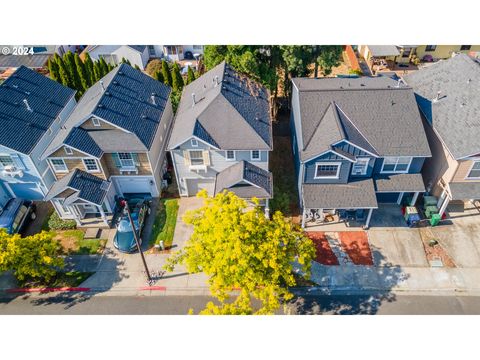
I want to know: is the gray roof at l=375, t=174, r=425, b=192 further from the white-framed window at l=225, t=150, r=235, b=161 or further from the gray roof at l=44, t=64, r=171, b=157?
the gray roof at l=44, t=64, r=171, b=157

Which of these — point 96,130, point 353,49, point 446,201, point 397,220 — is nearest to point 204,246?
point 96,130

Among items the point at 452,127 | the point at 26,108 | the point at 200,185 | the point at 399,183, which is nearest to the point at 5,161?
the point at 26,108

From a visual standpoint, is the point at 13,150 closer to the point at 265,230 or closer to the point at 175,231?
the point at 175,231

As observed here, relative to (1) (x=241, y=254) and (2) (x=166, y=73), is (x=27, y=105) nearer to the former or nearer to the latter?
(2) (x=166, y=73)

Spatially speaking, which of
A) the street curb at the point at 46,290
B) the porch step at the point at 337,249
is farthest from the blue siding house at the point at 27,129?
the porch step at the point at 337,249

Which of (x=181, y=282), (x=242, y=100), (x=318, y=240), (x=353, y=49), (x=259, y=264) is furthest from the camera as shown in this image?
(x=353, y=49)

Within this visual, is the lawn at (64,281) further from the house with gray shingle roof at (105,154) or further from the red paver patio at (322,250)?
the red paver patio at (322,250)
